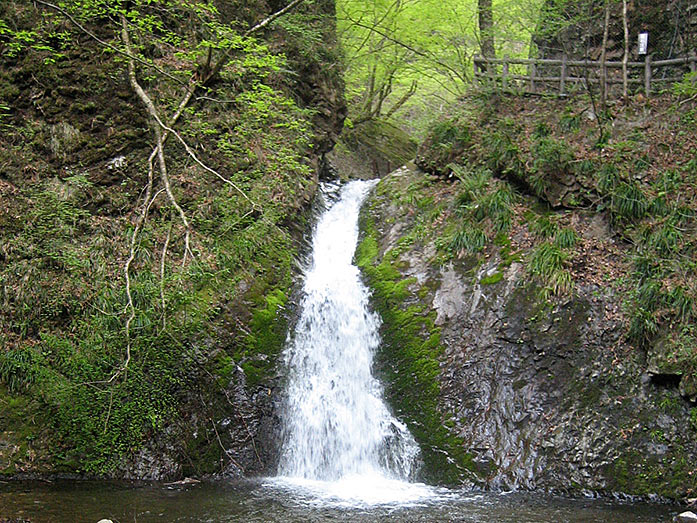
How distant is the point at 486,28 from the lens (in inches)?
577

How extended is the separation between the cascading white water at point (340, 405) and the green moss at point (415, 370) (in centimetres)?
21

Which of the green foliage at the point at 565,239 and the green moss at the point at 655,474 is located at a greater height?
the green foliage at the point at 565,239

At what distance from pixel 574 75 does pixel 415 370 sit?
9.29m

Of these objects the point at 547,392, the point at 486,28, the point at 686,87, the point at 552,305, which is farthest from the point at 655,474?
the point at 486,28

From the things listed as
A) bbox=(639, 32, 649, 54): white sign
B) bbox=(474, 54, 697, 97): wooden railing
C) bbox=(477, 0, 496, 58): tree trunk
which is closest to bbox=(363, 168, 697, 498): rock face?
bbox=(474, 54, 697, 97): wooden railing

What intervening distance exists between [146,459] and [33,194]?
5041 mm

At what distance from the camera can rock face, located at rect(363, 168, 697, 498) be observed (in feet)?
23.9

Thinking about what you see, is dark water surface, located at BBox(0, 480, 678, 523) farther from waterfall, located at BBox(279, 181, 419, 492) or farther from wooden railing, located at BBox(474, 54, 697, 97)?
wooden railing, located at BBox(474, 54, 697, 97)

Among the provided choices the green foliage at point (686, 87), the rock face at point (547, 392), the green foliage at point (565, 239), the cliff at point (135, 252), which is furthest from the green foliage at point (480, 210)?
the green foliage at point (686, 87)

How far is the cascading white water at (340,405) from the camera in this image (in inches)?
316

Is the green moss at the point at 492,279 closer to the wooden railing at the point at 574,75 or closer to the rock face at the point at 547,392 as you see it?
the rock face at the point at 547,392

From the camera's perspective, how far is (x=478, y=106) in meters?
12.6

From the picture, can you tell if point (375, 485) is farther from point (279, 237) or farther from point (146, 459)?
point (279, 237)

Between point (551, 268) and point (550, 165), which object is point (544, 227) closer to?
point (551, 268)
